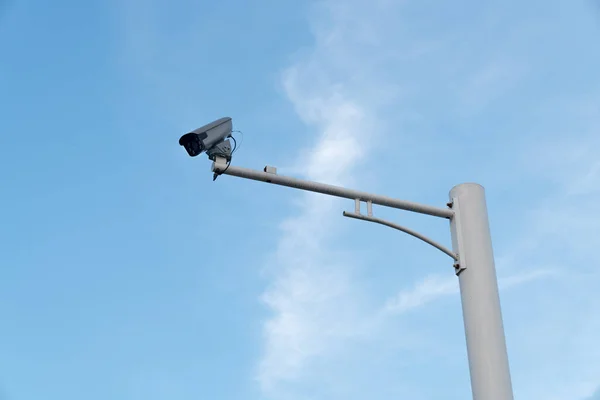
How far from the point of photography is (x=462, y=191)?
7160 mm

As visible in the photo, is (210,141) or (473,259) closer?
(210,141)

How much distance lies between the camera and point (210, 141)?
21.2 ft

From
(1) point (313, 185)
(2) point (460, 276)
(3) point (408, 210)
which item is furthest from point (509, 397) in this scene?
(1) point (313, 185)

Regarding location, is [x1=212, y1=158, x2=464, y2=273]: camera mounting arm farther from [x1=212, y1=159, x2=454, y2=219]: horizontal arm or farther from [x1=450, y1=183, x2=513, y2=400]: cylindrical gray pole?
[x1=450, y1=183, x2=513, y2=400]: cylindrical gray pole

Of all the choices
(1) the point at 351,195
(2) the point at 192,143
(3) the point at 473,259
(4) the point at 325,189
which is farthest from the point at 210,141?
(3) the point at 473,259

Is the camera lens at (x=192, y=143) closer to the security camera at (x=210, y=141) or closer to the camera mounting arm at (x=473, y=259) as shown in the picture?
the security camera at (x=210, y=141)

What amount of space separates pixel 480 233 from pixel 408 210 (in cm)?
66

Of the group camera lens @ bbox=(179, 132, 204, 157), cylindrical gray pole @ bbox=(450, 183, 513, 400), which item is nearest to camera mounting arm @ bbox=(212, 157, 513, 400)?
cylindrical gray pole @ bbox=(450, 183, 513, 400)

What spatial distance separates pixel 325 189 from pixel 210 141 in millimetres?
1088

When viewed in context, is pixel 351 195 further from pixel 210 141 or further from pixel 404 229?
pixel 210 141

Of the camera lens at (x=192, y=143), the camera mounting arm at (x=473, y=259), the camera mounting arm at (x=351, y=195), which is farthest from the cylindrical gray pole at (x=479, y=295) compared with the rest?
the camera lens at (x=192, y=143)

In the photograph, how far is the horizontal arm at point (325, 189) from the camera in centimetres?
657

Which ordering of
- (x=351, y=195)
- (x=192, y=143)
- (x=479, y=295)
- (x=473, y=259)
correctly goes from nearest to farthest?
(x=192, y=143)
(x=479, y=295)
(x=473, y=259)
(x=351, y=195)

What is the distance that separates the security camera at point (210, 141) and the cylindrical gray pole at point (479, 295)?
7.03ft
